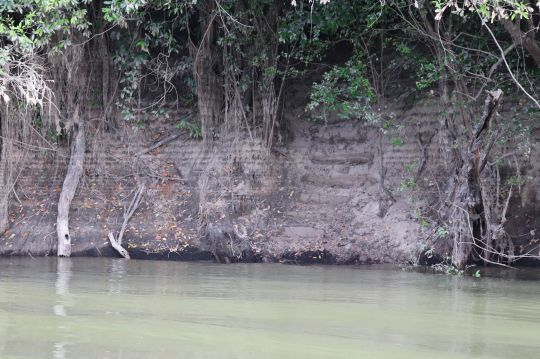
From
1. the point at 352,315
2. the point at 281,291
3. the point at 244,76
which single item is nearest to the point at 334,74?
the point at 244,76

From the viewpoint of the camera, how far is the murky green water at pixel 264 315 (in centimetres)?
459

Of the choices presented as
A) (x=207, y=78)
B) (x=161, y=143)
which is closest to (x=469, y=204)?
(x=207, y=78)

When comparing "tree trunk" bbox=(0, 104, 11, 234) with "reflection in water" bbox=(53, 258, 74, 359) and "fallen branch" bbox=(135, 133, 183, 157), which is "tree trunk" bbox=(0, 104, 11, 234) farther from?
"fallen branch" bbox=(135, 133, 183, 157)

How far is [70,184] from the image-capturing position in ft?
41.6

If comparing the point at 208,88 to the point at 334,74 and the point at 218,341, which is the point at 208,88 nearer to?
the point at 334,74

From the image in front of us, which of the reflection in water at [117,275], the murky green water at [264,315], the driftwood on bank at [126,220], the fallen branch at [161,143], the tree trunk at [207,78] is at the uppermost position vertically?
the tree trunk at [207,78]

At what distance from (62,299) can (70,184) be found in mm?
6437

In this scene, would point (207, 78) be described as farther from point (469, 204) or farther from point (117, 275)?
point (469, 204)

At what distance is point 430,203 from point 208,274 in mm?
3605

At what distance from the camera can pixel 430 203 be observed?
11.0 m

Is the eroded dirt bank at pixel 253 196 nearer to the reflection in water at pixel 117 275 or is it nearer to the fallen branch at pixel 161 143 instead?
the fallen branch at pixel 161 143

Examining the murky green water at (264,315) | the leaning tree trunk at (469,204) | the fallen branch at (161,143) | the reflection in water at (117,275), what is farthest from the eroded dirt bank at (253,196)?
the murky green water at (264,315)

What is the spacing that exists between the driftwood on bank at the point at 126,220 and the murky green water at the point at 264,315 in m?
2.37

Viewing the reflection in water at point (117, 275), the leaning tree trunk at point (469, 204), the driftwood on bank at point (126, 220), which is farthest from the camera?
the driftwood on bank at point (126, 220)
